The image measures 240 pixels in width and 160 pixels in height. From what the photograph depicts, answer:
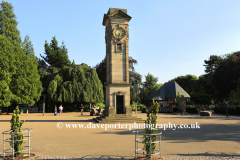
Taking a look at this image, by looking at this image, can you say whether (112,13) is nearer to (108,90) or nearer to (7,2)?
(108,90)

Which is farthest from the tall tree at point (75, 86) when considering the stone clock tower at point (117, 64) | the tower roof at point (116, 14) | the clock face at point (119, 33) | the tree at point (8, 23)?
the tower roof at point (116, 14)

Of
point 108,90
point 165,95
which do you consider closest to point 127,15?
point 108,90

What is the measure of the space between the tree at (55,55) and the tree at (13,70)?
12.1m

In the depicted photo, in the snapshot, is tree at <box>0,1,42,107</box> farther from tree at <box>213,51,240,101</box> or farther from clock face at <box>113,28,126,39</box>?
tree at <box>213,51,240,101</box>

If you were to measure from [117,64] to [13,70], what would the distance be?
2059cm

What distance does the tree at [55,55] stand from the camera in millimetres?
51500

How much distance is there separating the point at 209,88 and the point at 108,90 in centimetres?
4824

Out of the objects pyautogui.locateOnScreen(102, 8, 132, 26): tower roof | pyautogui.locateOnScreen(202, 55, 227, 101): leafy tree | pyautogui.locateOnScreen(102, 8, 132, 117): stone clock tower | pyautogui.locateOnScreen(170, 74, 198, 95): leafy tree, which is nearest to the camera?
pyautogui.locateOnScreen(102, 8, 132, 117): stone clock tower

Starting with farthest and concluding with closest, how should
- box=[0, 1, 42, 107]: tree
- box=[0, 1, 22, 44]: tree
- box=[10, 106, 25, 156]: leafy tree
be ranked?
box=[0, 1, 22, 44]: tree
box=[0, 1, 42, 107]: tree
box=[10, 106, 25, 156]: leafy tree

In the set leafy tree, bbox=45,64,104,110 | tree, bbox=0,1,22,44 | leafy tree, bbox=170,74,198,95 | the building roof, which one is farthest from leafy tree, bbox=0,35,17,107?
leafy tree, bbox=170,74,198,95

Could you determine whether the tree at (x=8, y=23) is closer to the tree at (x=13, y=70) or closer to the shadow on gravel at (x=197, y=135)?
the tree at (x=13, y=70)

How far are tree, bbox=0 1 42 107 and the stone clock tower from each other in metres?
18.9

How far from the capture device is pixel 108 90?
22391 millimetres

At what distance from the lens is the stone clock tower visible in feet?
72.5
